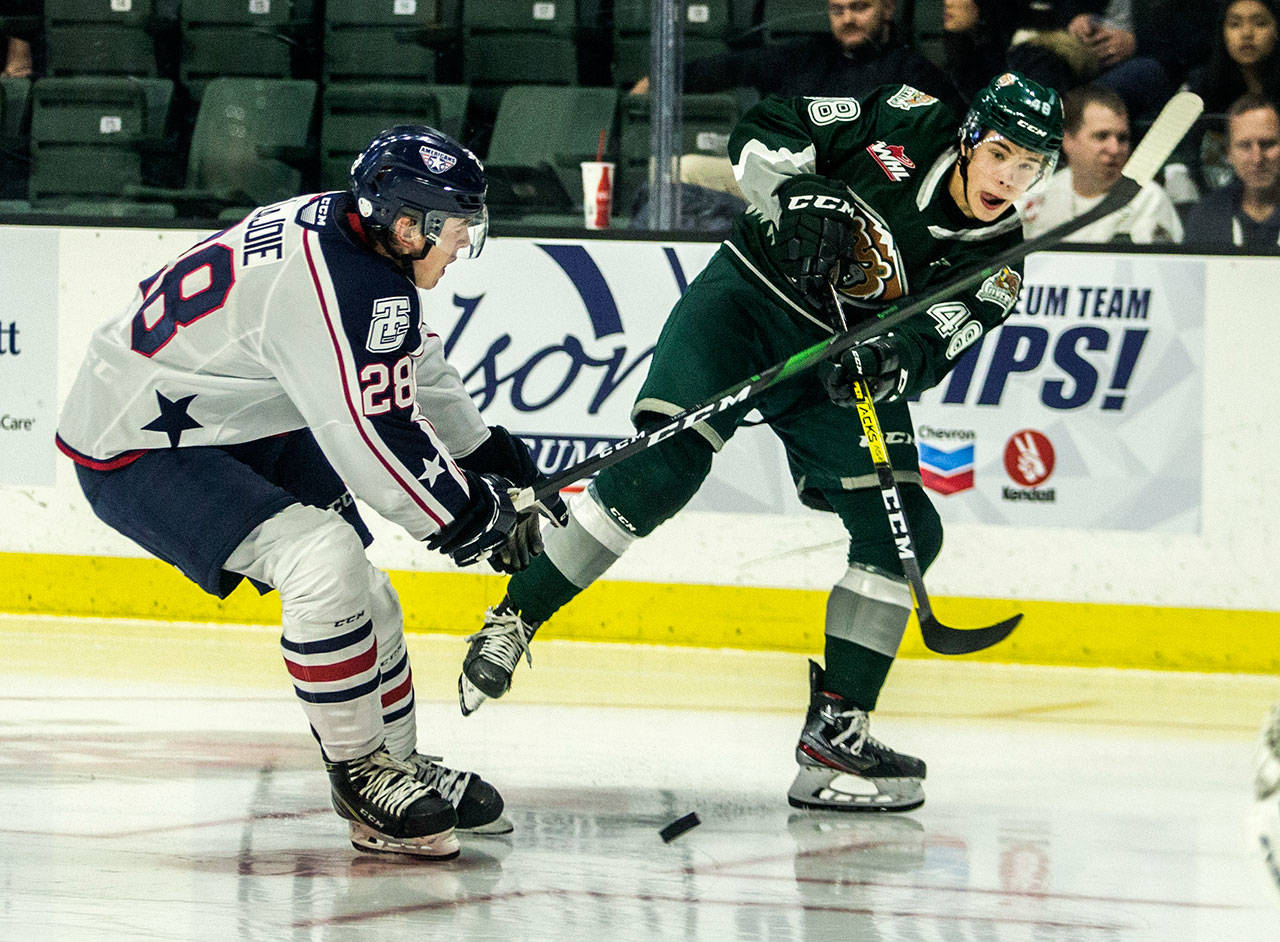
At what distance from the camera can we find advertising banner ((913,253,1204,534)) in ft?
13.8

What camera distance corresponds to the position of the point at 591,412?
14.5ft

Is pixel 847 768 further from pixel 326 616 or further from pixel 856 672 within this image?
pixel 326 616

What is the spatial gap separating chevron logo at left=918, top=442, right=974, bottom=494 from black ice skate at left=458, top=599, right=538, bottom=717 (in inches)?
61.3

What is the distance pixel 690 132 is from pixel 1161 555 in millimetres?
1584

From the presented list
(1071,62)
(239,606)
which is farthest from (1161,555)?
(239,606)

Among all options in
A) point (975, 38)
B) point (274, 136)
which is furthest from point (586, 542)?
point (274, 136)

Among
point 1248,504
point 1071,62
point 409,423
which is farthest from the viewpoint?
point 1071,62

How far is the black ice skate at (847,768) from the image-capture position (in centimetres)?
286

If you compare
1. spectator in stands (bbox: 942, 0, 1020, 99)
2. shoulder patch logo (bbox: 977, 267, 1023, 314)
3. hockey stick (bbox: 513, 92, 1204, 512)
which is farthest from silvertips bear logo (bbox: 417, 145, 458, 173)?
spectator in stands (bbox: 942, 0, 1020, 99)

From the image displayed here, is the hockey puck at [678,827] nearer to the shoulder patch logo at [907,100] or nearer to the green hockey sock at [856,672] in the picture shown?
the green hockey sock at [856,672]

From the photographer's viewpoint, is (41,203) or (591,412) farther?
(41,203)

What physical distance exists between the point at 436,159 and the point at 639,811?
107cm

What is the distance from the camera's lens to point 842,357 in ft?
9.12

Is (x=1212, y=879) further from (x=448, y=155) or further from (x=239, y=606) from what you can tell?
(x=239, y=606)
